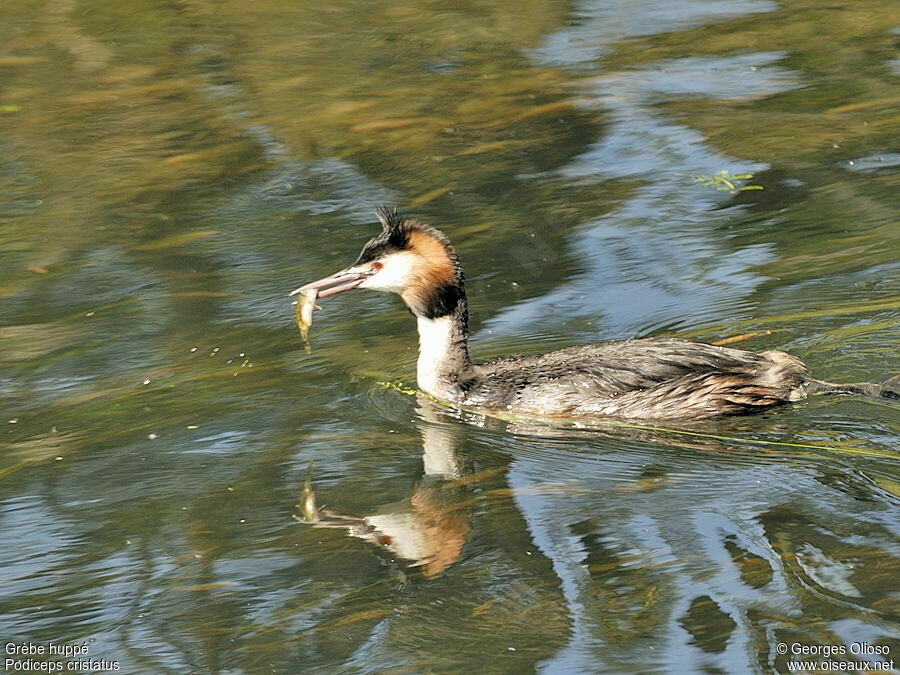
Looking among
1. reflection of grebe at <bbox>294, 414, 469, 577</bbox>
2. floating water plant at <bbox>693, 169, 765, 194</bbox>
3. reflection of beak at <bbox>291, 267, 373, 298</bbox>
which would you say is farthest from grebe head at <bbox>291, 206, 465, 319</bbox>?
floating water plant at <bbox>693, 169, 765, 194</bbox>

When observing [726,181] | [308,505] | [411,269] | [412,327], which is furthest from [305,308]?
[726,181]

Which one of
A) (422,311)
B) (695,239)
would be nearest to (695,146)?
(695,239)

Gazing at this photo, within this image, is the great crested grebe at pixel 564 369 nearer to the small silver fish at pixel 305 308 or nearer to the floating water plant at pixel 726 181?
the small silver fish at pixel 305 308

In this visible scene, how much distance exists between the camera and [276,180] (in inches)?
471

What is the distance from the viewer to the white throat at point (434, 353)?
8.34 m

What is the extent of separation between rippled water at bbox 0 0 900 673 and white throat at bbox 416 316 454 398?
0.12 metres

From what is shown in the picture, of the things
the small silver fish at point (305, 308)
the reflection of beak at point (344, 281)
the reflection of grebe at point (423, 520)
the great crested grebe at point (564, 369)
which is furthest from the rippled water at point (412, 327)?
the reflection of beak at point (344, 281)

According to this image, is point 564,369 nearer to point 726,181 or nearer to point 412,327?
point 412,327

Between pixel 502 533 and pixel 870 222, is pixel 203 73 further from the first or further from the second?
pixel 502 533

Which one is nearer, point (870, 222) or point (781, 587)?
point (781, 587)

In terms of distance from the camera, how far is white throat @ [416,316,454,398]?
27.3 ft

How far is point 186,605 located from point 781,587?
2443mm

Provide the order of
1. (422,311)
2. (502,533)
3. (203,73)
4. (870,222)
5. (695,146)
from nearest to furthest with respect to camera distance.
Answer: (502,533)
(422,311)
(870,222)
(695,146)
(203,73)

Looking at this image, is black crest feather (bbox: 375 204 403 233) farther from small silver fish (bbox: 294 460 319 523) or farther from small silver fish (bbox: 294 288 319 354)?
small silver fish (bbox: 294 460 319 523)
